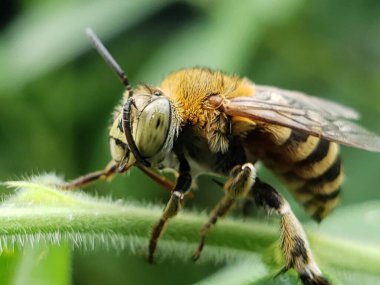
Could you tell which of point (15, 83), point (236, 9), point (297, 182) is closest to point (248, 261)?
point (297, 182)

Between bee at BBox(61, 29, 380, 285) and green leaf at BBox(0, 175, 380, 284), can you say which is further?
bee at BBox(61, 29, 380, 285)

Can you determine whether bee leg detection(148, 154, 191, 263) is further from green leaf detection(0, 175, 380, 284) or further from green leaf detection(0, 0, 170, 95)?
green leaf detection(0, 0, 170, 95)

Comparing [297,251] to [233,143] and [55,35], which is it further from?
[55,35]

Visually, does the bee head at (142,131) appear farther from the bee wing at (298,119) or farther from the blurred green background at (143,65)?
the blurred green background at (143,65)

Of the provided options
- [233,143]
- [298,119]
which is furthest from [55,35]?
[298,119]

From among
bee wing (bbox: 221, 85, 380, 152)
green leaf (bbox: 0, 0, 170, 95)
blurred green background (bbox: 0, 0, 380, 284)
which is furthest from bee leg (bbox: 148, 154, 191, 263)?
green leaf (bbox: 0, 0, 170, 95)
